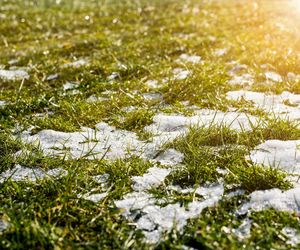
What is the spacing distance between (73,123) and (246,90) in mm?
1949

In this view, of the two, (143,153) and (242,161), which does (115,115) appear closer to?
(143,153)

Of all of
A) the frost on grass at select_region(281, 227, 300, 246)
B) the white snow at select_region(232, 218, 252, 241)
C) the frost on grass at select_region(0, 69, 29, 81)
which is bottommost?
the frost on grass at select_region(0, 69, 29, 81)

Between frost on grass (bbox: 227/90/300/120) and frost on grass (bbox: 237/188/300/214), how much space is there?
1334 mm

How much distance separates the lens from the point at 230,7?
11.7m

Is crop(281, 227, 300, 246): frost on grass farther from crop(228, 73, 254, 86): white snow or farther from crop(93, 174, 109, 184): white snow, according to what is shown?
crop(228, 73, 254, 86): white snow

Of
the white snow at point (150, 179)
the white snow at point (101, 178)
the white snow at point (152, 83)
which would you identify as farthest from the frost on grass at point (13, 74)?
the white snow at point (150, 179)

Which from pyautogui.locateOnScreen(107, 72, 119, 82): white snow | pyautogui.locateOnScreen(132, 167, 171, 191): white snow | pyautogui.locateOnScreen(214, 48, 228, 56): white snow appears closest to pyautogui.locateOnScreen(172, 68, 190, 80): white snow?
pyautogui.locateOnScreen(107, 72, 119, 82): white snow

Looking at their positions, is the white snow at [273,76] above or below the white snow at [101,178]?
above

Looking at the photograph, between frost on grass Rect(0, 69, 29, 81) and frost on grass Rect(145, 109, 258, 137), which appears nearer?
frost on grass Rect(145, 109, 258, 137)

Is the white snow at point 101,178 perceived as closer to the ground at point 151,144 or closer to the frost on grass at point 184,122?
the ground at point 151,144

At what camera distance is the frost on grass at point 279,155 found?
3.09m

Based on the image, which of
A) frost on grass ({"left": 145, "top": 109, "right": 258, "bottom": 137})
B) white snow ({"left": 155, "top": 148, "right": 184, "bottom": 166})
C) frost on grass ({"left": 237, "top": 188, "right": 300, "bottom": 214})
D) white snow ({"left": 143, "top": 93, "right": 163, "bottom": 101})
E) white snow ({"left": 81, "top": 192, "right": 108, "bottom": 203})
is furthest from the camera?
white snow ({"left": 143, "top": 93, "right": 163, "bottom": 101})

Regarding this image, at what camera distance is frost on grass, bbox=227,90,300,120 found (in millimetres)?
4115

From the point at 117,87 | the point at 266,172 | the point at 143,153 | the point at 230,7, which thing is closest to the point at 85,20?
the point at 230,7
